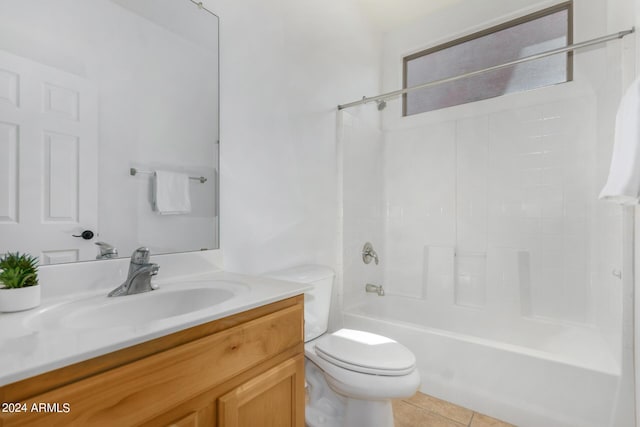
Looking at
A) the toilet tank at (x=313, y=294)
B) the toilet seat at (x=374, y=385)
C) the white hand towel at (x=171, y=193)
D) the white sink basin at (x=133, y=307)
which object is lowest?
the toilet seat at (x=374, y=385)

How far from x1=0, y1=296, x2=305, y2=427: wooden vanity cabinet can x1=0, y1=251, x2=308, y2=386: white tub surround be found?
0.09 ft

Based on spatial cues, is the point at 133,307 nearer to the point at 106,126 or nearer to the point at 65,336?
the point at 65,336

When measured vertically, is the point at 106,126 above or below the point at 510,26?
below

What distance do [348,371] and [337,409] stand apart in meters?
0.41

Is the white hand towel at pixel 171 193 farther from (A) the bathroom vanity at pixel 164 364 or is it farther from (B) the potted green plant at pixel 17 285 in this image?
(B) the potted green plant at pixel 17 285

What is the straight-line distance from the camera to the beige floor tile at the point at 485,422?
1587 mm

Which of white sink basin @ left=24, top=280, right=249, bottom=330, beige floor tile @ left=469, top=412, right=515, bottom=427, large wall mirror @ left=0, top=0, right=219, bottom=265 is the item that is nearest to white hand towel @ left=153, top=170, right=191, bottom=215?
large wall mirror @ left=0, top=0, right=219, bottom=265

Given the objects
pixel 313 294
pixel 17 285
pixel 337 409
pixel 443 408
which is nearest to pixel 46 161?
pixel 17 285

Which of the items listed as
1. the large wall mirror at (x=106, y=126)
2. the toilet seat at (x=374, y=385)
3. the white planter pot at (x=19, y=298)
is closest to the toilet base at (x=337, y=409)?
the toilet seat at (x=374, y=385)

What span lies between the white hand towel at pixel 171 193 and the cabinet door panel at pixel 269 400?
2.38 ft

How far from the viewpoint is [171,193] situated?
1.27m

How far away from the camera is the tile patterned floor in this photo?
5.26 feet

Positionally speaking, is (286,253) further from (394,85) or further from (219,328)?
(394,85)

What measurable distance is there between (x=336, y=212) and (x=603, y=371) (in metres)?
1.57
